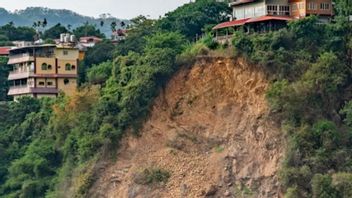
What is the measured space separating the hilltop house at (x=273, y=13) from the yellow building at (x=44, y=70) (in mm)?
15007

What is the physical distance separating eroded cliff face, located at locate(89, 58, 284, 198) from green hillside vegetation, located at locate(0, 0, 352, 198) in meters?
0.65

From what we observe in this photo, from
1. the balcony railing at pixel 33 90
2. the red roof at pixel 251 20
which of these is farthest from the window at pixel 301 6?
the balcony railing at pixel 33 90

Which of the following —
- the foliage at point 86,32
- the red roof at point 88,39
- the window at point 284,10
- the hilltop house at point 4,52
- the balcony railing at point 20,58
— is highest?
the foliage at point 86,32

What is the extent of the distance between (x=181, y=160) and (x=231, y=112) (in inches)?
130

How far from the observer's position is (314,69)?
4709 cm

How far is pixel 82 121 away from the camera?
53312mm

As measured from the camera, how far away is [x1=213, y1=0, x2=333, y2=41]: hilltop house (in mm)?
50938

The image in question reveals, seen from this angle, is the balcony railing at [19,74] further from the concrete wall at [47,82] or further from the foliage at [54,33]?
the foliage at [54,33]

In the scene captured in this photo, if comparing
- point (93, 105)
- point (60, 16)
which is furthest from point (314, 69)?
point (60, 16)

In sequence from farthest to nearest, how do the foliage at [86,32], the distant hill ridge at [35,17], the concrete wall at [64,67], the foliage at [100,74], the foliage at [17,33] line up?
the distant hill ridge at [35,17] < the foliage at [86,32] < the foliage at [17,33] < the concrete wall at [64,67] < the foliage at [100,74]

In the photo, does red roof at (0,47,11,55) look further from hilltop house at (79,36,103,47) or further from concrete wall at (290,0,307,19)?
concrete wall at (290,0,307,19)

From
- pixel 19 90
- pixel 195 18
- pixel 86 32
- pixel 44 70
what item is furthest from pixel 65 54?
pixel 86 32

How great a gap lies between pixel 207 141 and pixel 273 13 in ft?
25.6

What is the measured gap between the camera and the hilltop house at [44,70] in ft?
214
